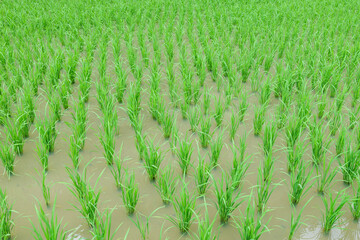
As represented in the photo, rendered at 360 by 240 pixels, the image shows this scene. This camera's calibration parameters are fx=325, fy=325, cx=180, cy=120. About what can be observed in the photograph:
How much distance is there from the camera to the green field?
1879 millimetres

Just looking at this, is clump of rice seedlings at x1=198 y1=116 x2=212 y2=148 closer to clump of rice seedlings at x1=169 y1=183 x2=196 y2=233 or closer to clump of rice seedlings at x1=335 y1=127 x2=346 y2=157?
clump of rice seedlings at x1=169 y1=183 x2=196 y2=233

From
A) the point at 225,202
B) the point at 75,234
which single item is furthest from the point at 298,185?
the point at 75,234

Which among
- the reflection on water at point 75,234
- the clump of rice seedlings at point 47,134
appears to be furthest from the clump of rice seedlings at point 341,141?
the clump of rice seedlings at point 47,134

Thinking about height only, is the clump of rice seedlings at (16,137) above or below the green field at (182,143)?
above

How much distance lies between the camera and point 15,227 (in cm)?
187

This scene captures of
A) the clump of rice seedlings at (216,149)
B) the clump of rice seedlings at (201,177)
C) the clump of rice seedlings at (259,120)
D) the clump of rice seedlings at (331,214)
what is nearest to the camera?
the clump of rice seedlings at (331,214)

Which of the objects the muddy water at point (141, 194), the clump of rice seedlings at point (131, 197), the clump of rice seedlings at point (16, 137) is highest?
the clump of rice seedlings at point (16, 137)

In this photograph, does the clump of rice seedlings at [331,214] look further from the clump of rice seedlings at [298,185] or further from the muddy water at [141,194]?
the clump of rice seedlings at [298,185]

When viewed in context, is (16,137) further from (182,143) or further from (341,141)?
(341,141)

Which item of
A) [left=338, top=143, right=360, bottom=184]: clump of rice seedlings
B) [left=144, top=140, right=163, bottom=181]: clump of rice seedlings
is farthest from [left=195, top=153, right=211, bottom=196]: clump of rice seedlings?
[left=338, top=143, right=360, bottom=184]: clump of rice seedlings

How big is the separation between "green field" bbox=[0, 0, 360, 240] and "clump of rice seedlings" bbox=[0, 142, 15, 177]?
0.01 meters

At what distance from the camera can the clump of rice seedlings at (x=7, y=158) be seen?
85.1 inches

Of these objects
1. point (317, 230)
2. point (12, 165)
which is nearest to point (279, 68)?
point (317, 230)

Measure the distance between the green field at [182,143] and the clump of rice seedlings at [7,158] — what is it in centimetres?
1
